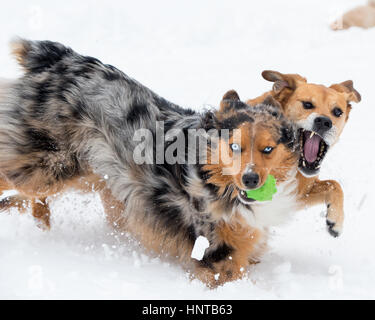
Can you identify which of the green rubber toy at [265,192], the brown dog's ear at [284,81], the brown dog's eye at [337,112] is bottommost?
the green rubber toy at [265,192]

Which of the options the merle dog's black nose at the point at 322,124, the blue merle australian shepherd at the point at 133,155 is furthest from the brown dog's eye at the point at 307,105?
the blue merle australian shepherd at the point at 133,155

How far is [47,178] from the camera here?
15.3 ft

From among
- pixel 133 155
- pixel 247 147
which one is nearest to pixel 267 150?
pixel 247 147

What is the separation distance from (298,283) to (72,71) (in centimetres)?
273

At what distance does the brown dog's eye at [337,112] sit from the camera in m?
4.69

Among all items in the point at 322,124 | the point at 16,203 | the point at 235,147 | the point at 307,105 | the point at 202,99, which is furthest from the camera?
the point at 202,99

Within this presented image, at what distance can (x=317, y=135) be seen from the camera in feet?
15.1

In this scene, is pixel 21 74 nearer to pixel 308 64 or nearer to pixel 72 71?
Result: pixel 72 71

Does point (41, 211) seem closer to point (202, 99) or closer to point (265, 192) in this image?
point (265, 192)

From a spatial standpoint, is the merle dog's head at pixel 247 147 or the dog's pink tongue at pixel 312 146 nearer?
the merle dog's head at pixel 247 147

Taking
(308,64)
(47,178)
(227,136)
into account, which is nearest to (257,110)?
(227,136)

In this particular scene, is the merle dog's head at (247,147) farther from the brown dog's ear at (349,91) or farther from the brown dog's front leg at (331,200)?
the brown dog's ear at (349,91)

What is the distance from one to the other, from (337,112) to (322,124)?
0.25 m

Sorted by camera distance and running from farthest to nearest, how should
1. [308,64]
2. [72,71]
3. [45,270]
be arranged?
[308,64] < [72,71] < [45,270]
